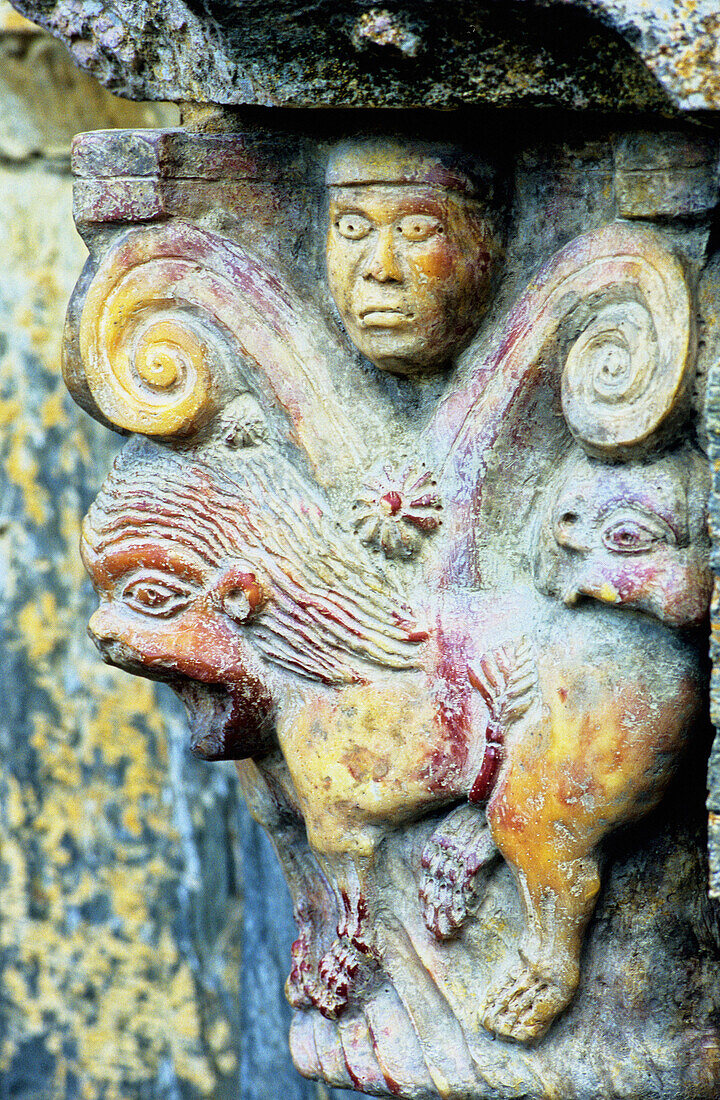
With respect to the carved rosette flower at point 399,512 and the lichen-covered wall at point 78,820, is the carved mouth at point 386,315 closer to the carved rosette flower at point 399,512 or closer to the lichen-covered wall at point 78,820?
the carved rosette flower at point 399,512

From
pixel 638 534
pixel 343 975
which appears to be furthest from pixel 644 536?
pixel 343 975

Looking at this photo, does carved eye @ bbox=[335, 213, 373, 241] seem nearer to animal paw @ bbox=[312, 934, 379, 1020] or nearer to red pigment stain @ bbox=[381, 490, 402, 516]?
red pigment stain @ bbox=[381, 490, 402, 516]

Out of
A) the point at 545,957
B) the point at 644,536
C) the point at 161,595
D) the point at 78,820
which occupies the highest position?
the point at 644,536

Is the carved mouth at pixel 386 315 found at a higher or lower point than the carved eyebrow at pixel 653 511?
higher

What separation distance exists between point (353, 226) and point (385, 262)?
57 millimetres

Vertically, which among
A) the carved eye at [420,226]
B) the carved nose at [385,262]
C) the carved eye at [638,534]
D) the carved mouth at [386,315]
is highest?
the carved eye at [420,226]

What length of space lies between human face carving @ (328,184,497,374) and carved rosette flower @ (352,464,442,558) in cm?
12

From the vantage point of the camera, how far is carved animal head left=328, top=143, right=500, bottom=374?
1.33m

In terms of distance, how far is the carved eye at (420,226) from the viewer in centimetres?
133

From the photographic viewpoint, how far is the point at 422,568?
142cm

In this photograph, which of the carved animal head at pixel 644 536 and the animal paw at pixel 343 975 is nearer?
the carved animal head at pixel 644 536

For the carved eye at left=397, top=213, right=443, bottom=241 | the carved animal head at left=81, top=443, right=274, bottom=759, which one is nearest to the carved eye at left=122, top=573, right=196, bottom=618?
the carved animal head at left=81, top=443, right=274, bottom=759

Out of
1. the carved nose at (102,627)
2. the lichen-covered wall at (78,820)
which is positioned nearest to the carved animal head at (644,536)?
the carved nose at (102,627)

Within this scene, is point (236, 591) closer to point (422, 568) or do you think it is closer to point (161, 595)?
point (161, 595)
